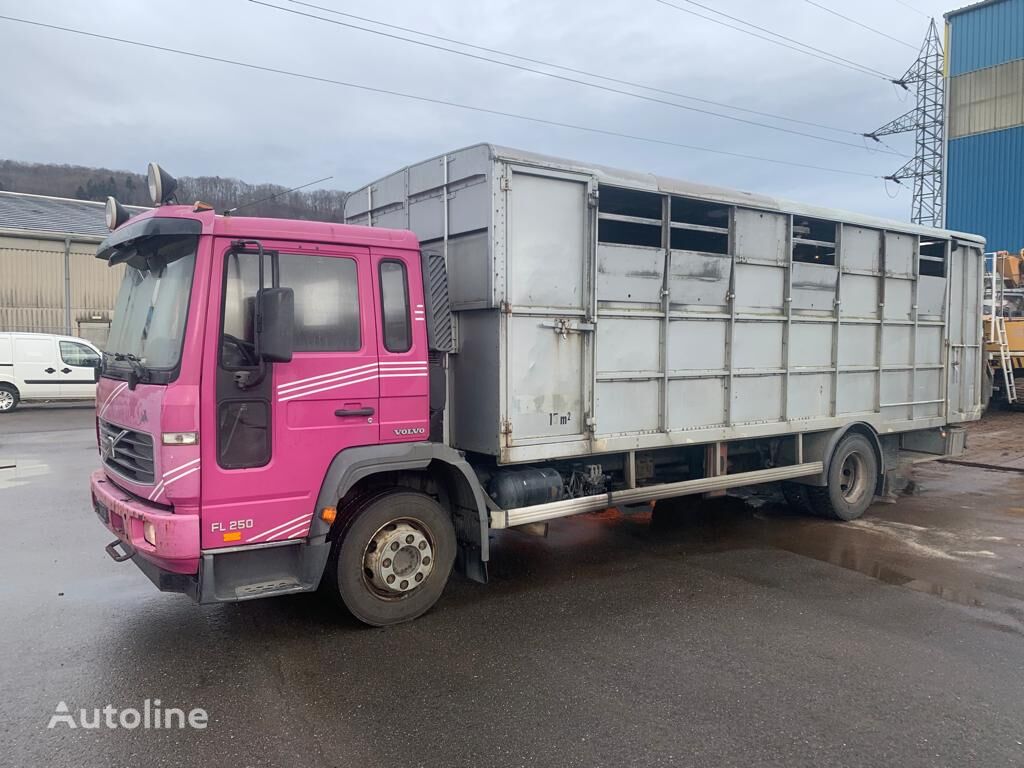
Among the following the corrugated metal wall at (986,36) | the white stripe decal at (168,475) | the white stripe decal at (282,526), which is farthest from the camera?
the corrugated metal wall at (986,36)

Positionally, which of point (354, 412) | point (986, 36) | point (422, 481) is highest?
point (986, 36)

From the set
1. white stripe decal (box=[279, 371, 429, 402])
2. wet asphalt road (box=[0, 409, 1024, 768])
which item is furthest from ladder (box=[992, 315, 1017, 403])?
white stripe decal (box=[279, 371, 429, 402])

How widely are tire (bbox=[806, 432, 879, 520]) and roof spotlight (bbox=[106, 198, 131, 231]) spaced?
23.2 feet

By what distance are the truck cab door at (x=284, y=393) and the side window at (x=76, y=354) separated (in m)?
17.0

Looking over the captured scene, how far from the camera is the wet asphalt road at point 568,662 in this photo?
11.9 ft

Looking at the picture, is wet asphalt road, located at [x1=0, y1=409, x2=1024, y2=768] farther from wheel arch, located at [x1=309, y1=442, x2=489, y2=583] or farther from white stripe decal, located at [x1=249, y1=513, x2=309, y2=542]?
white stripe decal, located at [x1=249, y1=513, x2=309, y2=542]

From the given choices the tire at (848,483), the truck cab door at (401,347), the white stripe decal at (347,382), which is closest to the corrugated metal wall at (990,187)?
the tire at (848,483)

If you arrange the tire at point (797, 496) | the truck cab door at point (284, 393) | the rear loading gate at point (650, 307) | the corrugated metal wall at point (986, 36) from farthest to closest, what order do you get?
the corrugated metal wall at point (986, 36) → the tire at point (797, 496) → the rear loading gate at point (650, 307) → the truck cab door at point (284, 393)

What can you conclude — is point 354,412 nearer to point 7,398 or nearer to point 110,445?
point 110,445

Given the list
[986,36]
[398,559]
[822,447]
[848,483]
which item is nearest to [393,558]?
[398,559]

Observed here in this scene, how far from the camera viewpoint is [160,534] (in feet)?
14.0

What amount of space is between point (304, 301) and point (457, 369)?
57.1 inches

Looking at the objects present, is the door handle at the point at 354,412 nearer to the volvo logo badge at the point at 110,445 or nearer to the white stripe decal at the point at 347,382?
the white stripe decal at the point at 347,382

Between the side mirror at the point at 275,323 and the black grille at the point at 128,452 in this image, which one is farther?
the black grille at the point at 128,452
